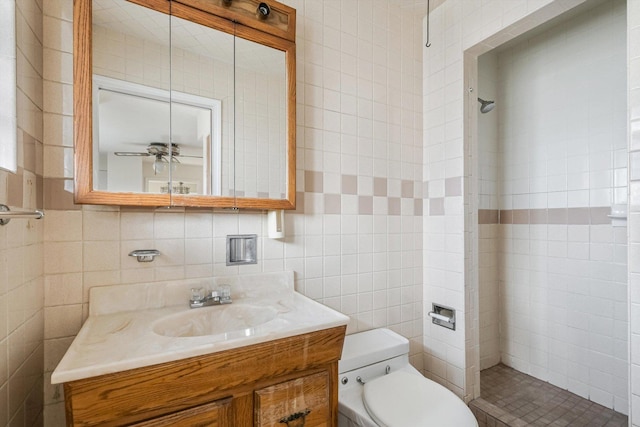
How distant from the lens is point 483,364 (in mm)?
2338

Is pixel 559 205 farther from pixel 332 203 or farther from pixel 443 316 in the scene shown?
pixel 332 203

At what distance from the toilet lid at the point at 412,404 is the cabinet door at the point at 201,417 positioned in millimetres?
596

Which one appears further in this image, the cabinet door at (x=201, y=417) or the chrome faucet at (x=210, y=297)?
the chrome faucet at (x=210, y=297)

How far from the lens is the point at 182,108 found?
4.10 ft

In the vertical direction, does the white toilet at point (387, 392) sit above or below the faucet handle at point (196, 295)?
below

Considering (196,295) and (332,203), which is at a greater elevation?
(332,203)

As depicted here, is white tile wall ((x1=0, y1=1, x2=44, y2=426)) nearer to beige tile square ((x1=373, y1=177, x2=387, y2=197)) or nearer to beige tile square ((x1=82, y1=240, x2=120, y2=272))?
beige tile square ((x1=82, y1=240, x2=120, y2=272))

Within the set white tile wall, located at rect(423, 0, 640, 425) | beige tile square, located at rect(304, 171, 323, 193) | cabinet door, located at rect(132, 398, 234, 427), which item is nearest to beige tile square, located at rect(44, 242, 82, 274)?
cabinet door, located at rect(132, 398, 234, 427)

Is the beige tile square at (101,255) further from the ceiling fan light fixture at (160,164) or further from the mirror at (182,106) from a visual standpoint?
the ceiling fan light fixture at (160,164)

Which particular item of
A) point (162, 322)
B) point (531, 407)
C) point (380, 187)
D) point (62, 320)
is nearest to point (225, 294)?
point (162, 322)

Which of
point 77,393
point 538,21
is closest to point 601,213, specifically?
point 538,21

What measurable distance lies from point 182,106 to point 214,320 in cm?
85

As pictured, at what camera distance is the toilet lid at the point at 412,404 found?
115 cm

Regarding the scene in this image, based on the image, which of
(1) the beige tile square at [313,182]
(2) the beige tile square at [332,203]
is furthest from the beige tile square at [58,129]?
(2) the beige tile square at [332,203]
